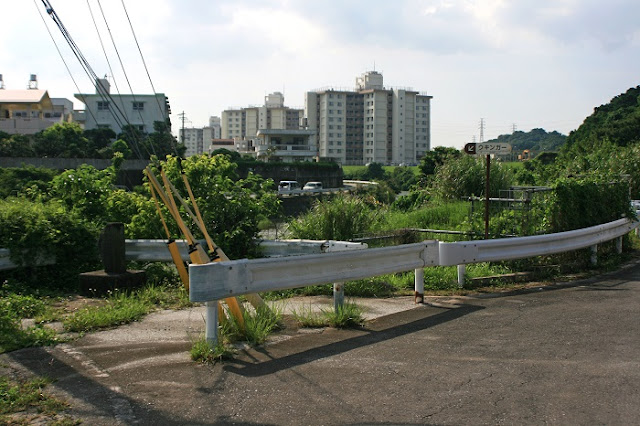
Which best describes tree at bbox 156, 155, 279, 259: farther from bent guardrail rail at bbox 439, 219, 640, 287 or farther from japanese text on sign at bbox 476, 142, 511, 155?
japanese text on sign at bbox 476, 142, 511, 155

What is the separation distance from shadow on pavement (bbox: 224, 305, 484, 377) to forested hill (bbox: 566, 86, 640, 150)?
5261cm

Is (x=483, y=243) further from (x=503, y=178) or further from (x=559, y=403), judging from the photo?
(x=503, y=178)

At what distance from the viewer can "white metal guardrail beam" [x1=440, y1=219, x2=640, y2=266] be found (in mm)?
8984

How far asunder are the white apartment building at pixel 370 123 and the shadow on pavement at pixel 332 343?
155318 millimetres

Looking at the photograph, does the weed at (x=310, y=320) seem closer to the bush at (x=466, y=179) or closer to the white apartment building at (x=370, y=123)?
the bush at (x=466, y=179)

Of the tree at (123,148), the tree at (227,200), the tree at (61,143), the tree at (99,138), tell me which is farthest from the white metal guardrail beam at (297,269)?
the tree at (99,138)

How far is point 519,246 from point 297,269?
14.5 feet

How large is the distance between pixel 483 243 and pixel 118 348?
17.3 feet

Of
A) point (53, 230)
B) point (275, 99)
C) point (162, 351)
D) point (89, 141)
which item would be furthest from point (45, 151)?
point (275, 99)

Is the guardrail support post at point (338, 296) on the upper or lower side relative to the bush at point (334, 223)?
lower

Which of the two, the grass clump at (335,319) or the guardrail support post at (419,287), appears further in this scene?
the guardrail support post at (419,287)

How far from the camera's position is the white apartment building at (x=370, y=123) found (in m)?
164

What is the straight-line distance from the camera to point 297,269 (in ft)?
23.2

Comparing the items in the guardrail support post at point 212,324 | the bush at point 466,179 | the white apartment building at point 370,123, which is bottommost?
the guardrail support post at point 212,324
